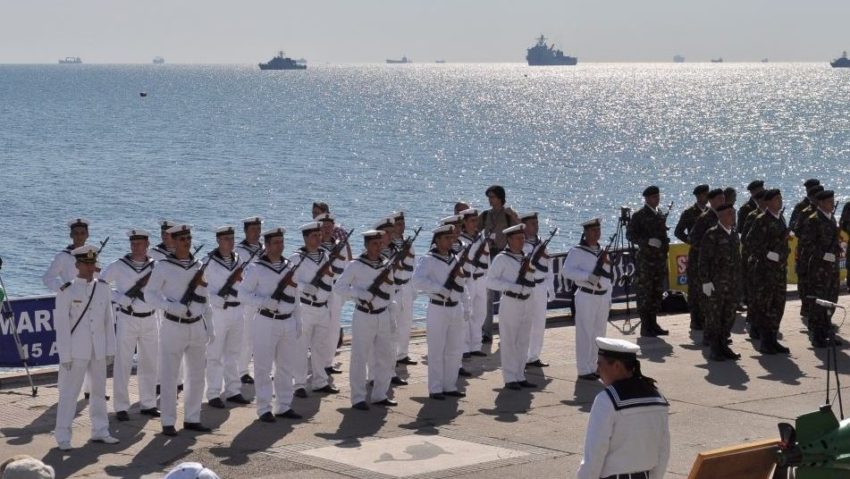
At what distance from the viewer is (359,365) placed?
15961mm

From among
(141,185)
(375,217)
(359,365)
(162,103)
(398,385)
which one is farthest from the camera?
(162,103)

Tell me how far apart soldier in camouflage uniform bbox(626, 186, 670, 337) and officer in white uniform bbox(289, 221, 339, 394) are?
17.2ft

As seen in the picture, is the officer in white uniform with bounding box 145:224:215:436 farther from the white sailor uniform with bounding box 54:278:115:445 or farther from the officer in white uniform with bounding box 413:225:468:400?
the officer in white uniform with bounding box 413:225:468:400

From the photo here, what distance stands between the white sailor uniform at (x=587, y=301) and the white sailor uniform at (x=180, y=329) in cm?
478

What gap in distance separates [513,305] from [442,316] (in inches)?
39.9

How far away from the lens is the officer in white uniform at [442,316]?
16438 mm

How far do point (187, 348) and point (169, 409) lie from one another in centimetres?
63

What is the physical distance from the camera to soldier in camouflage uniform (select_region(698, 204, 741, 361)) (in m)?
→ 18.7

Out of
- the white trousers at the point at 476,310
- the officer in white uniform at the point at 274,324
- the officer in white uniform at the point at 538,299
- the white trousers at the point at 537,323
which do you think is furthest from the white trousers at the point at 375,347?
the white trousers at the point at 476,310

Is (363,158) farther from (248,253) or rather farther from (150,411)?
(150,411)

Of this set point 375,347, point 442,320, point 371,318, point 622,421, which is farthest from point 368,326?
point 622,421

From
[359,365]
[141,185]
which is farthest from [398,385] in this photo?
[141,185]

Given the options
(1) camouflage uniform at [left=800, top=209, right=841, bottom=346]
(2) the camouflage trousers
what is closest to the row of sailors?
(2) the camouflage trousers

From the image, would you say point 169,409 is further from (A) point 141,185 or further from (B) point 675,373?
(A) point 141,185
